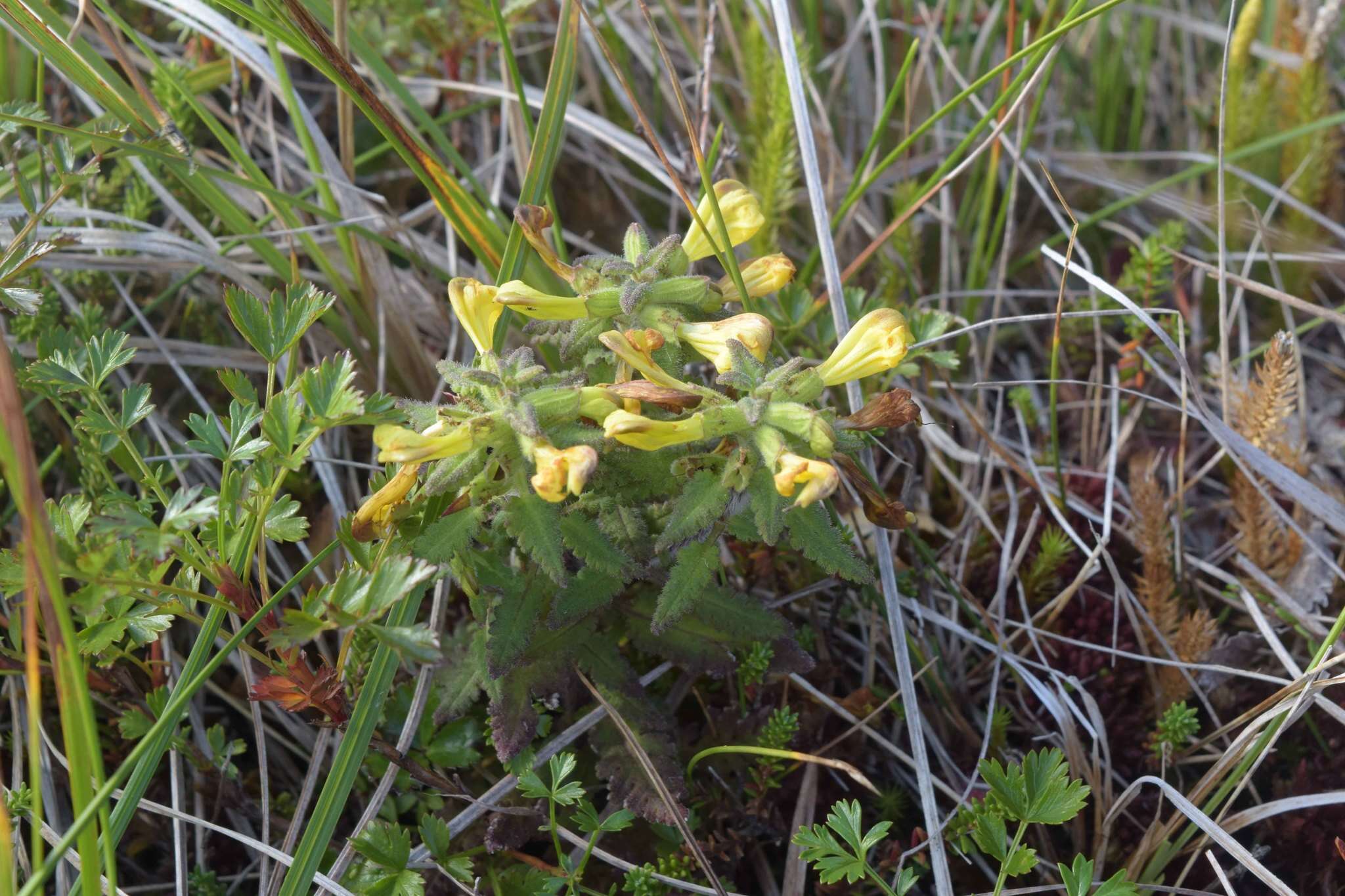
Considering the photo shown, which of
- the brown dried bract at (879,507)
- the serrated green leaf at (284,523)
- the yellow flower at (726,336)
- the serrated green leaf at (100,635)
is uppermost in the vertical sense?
the yellow flower at (726,336)

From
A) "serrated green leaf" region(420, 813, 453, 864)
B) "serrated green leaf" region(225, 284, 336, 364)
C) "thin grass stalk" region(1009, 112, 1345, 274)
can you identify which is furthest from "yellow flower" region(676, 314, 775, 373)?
"thin grass stalk" region(1009, 112, 1345, 274)

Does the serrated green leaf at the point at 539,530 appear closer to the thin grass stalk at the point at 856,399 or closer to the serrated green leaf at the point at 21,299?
the thin grass stalk at the point at 856,399

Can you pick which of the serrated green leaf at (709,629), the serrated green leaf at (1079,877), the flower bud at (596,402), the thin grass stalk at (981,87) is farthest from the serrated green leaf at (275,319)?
the serrated green leaf at (1079,877)

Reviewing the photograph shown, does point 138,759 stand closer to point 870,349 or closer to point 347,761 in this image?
point 347,761

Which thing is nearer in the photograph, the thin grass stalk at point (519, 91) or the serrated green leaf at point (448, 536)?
the serrated green leaf at point (448, 536)

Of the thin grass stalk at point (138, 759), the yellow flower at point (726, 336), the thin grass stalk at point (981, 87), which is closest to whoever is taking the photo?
the thin grass stalk at point (138, 759)

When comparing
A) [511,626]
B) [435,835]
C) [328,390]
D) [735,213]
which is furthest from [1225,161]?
[435,835]

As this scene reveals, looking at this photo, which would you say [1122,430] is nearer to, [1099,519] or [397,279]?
[1099,519]
